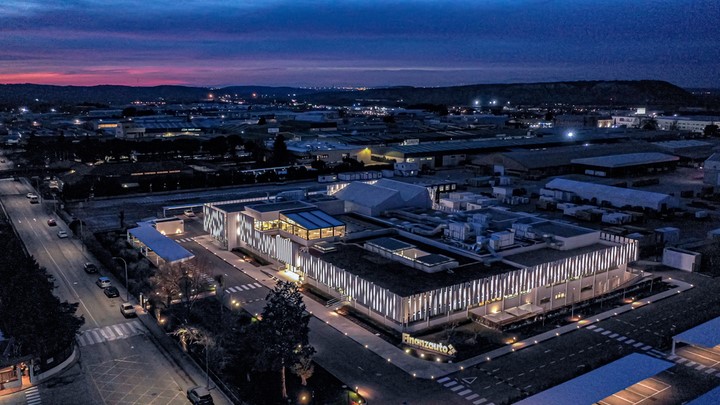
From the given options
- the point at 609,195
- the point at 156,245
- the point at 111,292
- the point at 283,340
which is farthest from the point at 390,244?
the point at 609,195

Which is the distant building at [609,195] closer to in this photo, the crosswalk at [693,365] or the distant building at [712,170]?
the distant building at [712,170]

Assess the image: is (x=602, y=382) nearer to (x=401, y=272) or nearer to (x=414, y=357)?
(x=414, y=357)

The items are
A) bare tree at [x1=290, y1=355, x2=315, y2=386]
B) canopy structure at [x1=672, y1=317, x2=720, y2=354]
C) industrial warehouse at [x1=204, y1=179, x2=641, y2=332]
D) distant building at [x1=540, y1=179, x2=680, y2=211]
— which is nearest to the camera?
bare tree at [x1=290, y1=355, x2=315, y2=386]

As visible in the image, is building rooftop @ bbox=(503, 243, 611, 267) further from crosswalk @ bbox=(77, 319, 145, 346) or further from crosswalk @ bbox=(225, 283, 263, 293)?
crosswalk @ bbox=(77, 319, 145, 346)

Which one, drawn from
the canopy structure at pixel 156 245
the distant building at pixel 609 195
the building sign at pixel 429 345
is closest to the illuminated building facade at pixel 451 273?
the building sign at pixel 429 345

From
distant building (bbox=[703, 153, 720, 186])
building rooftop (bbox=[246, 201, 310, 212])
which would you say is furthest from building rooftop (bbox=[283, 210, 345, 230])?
distant building (bbox=[703, 153, 720, 186])

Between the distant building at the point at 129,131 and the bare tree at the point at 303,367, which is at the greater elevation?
the distant building at the point at 129,131
